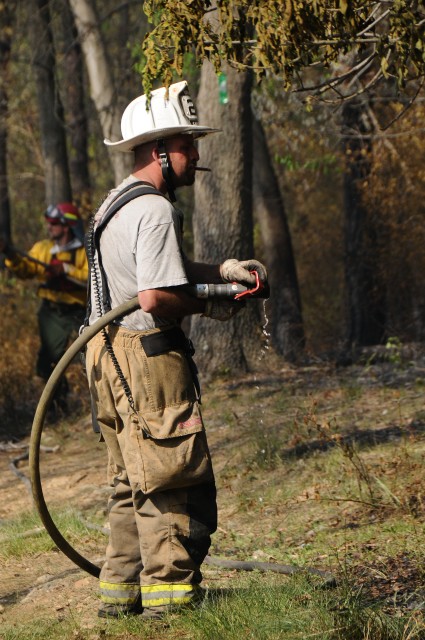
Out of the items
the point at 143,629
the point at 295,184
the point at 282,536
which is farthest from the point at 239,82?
the point at 295,184

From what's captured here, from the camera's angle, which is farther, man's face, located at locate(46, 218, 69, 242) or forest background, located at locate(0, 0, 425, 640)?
man's face, located at locate(46, 218, 69, 242)

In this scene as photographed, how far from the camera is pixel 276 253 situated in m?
15.1

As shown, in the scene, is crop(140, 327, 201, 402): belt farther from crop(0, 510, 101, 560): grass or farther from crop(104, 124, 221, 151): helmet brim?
crop(0, 510, 101, 560): grass

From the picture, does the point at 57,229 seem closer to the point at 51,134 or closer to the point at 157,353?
the point at 157,353

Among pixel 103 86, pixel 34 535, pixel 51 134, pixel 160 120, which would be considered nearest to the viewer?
pixel 160 120

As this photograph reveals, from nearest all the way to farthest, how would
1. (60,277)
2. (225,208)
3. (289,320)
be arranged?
(60,277) → (225,208) → (289,320)

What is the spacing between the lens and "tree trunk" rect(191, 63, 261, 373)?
11.0 metres

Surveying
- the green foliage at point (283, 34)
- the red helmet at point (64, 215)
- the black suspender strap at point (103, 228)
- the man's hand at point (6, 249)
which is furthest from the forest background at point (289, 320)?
the man's hand at point (6, 249)

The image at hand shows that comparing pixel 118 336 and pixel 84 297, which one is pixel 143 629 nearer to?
pixel 118 336

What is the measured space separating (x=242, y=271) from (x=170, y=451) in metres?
0.80

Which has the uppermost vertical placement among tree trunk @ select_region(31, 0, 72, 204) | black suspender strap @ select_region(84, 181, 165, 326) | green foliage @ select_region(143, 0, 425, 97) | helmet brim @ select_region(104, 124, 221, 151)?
tree trunk @ select_region(31, 0, 72, 204)

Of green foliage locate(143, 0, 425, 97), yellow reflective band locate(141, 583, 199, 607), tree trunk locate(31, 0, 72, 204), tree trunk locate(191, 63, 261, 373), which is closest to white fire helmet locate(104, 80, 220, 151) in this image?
green foliage locate(143, 0, 425, 97)

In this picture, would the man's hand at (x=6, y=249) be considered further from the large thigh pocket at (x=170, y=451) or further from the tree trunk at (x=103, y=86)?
the large thigh pocket at (x=170, y=451)

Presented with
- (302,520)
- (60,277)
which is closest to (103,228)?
(302,520)
